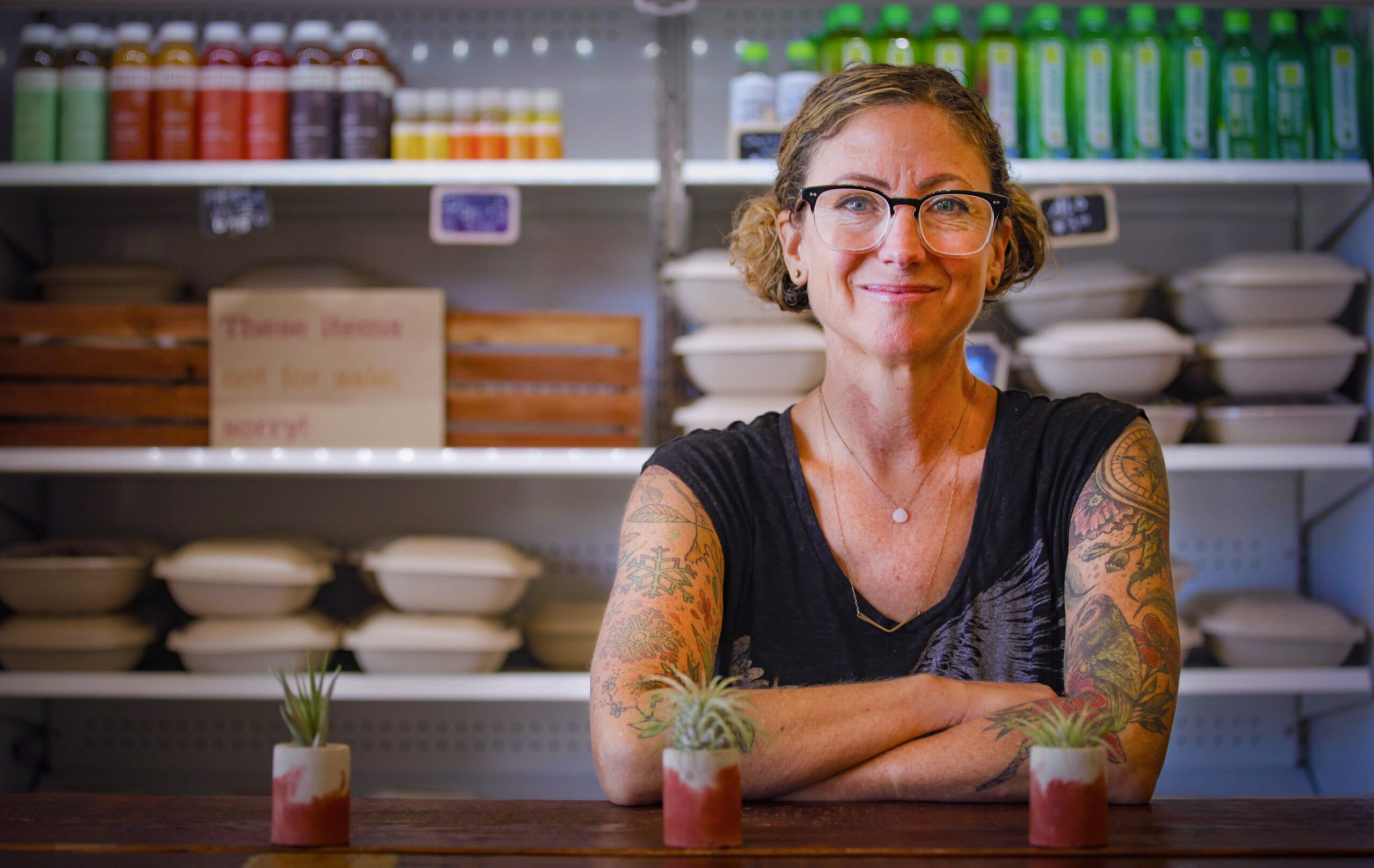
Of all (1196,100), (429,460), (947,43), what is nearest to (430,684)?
(429,460)

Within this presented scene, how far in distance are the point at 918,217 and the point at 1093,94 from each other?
1.10 meters

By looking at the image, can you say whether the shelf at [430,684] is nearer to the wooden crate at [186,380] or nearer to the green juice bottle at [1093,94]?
the wooden crate at [186,380]

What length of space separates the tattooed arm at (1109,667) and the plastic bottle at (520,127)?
4.13 feet

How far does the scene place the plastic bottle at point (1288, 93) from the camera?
2127 millimetres

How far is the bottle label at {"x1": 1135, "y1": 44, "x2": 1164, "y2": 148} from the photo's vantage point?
2102mm

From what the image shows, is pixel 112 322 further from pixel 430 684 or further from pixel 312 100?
pixel 430 684

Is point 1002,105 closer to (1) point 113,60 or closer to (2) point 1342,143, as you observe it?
(2) point 1342,143

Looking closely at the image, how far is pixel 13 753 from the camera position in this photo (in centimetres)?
238

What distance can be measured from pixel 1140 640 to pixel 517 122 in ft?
4.81

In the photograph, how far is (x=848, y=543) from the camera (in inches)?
50.0

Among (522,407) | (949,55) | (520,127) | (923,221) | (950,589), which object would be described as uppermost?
(949,55)

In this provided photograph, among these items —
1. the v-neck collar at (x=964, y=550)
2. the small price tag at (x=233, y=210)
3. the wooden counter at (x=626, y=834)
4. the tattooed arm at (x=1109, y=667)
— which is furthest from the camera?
the small price tag at (x=233, y=210)

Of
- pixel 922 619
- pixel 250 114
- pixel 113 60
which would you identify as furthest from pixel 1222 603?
pixel 113 60

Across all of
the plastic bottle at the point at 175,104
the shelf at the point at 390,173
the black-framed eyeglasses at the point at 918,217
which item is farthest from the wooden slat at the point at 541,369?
the black-framed eyeglasses at the point at 918,217
